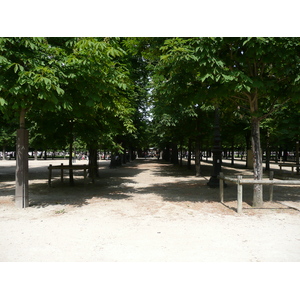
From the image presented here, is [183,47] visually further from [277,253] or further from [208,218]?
[277,253]

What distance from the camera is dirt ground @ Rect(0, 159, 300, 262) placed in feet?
14.8

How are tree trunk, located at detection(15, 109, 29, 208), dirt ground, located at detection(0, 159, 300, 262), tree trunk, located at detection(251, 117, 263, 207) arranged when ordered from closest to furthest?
1. dirt ground, located at detection(0, 159, 300, 262)
2. tree trunk, located at detection(15, 109, 29, 208)
3. tree trunk, located at detection(251, 117, 263, 207)

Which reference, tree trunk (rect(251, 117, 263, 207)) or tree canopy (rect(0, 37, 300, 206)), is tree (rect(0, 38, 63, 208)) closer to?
tree canopy (rect(0, 37, 300, 206))

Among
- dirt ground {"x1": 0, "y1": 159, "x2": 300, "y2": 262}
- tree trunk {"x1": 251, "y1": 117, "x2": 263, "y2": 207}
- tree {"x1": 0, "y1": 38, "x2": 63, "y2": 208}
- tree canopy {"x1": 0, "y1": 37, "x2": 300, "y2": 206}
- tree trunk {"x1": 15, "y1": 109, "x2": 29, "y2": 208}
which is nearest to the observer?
dirt ground {"x1": 0, "y1": 159, "x2": 300, "y2": 262}

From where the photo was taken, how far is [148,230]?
19.4 feet

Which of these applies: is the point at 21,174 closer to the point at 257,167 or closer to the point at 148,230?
the point at 148,230

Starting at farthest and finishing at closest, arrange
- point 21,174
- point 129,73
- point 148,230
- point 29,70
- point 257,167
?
point 129,73 < point 257,167 < point 21,174 < point 29,70 < point 148,230

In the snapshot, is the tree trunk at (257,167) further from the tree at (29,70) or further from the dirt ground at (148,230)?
the tree at (29,70)

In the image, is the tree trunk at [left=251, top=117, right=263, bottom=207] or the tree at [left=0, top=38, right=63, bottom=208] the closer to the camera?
the tree at [left=0, top=38, right=63, bottom=208]

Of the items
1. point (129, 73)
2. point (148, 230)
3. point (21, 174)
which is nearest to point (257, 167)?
point (148, 230)

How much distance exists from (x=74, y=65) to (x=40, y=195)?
18.0 ft

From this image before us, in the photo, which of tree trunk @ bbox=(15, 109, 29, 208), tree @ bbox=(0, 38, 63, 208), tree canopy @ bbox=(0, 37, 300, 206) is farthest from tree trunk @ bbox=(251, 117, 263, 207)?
tree trunk @ bbox=(15, 109, 29, 208)

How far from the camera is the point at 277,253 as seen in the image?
4562 mm

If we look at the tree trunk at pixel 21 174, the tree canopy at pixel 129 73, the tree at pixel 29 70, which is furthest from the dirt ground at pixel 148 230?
the tree at pixel 29 70
